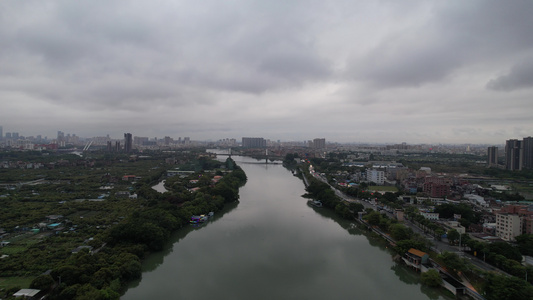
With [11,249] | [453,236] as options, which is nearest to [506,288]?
[453,236]

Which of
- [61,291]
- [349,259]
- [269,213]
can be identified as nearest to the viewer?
[61,291]

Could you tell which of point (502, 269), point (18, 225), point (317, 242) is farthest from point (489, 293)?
point (18, 225)

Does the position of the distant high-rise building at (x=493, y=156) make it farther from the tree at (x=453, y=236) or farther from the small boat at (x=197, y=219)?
the small boat at (x=197, y=219)

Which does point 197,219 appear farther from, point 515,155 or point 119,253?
point 515,155

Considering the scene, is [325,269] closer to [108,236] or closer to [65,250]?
[108,236]

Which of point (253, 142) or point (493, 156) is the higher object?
point (253, 142)

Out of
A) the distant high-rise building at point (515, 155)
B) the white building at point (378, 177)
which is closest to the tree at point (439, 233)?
the white building at point (378, 177)

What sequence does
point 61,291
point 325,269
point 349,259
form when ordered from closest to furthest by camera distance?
point 61,291, point 325,269, point 349,259
